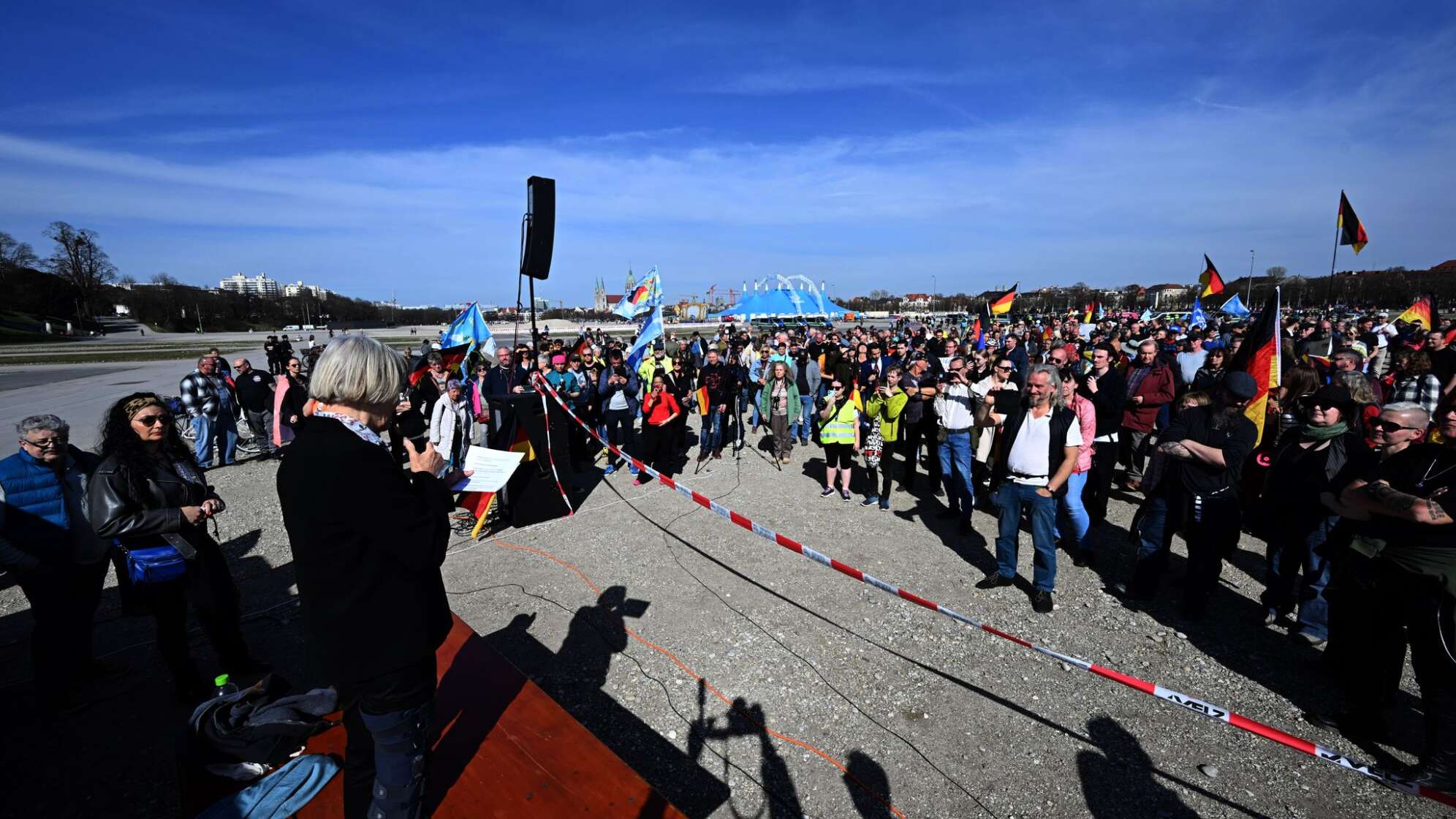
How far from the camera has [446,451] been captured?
24.1 ft

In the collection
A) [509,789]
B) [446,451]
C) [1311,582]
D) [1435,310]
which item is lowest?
[509,789]

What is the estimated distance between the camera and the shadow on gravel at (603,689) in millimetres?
3262

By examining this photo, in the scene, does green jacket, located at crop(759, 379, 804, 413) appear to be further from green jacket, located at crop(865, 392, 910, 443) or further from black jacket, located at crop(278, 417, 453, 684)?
→ black jacket, located at crop(278, 417, 453, 684)

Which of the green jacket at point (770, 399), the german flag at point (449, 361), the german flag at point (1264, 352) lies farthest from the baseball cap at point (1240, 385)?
the german flag at point (449, 361)

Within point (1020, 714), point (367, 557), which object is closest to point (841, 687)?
point (1020, 714)

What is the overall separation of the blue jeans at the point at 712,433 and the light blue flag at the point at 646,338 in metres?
1.48

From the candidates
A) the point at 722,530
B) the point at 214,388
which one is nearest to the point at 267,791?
the point at 722,530

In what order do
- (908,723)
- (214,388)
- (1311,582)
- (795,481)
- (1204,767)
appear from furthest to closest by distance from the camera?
(214,388) → (795,481) → (1311,582) → (908,723) → (1204,767)

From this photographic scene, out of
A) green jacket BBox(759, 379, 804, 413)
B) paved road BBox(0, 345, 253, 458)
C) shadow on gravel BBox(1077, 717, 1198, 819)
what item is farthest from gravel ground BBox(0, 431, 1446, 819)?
paved road BBox(0, 345, 253, 458)

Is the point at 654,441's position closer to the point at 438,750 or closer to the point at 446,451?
the point at 446,451

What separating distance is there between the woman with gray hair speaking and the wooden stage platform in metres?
0.36

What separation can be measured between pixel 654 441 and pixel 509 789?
21.2 feet

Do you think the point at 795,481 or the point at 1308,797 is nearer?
the point at 1308,797

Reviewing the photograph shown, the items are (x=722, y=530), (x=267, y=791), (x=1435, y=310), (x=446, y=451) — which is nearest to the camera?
(x=267, y=791)
